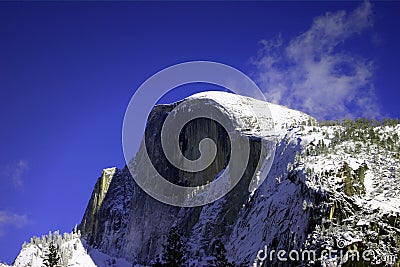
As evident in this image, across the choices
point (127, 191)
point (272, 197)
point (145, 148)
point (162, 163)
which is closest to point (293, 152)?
point (272, 197)

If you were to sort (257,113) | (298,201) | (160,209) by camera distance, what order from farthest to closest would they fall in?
(160,209) → (257,113) → (298,201)

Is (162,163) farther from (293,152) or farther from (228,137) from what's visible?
(293,152)

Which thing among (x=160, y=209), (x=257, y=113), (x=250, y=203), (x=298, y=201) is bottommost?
(x=298, y=201)

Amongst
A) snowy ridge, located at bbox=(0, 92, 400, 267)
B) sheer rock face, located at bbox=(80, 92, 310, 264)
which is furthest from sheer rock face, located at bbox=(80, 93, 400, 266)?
sheer rock face, located at bbox=(80, 92, 310, 264)

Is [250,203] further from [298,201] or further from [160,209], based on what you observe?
[160,209]

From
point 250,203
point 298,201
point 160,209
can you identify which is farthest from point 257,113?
point 298,201

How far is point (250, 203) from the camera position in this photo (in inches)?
3061

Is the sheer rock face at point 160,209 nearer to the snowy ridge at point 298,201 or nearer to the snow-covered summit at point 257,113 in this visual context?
the snowy ridge at point 298,201

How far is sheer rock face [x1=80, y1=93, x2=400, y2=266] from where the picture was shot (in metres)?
54.8

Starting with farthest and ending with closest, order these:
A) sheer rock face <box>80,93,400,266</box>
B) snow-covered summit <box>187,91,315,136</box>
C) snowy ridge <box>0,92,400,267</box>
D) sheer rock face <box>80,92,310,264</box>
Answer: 1. snow-covered summit <box>187,91,315,136</box>
2. sheer rock face <box>80,92,310,264</box>
3. sheer rock face <box>80,93,400,266</box>
4. snowy ridge <box>0,92,400,267</box>

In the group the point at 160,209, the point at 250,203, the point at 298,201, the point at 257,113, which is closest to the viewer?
the point at 298,201

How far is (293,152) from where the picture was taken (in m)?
72.3

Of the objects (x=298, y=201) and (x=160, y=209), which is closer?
(x=298, y=201)

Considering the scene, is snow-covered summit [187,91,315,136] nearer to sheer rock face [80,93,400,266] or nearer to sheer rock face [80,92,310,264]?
sheer rock face [80,93,400,266]
